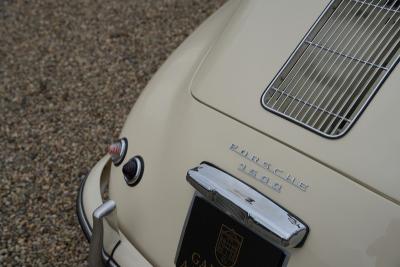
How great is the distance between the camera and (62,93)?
3.66 metres

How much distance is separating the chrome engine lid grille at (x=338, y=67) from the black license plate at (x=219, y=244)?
42 centimetres

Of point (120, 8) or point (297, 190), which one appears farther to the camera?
point (120, 8)

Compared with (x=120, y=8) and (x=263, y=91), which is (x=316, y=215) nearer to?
(x=263, y=91)

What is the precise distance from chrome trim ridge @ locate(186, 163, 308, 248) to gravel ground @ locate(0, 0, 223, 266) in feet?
4.16

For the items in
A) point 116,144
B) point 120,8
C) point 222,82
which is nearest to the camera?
point 222,82

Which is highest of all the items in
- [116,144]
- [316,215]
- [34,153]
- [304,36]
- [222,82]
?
[304,36]

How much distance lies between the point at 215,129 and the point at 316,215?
0.48 meters

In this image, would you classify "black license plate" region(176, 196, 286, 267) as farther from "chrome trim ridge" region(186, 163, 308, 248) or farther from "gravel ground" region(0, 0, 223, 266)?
"gravel ground" region(0, 0, 223, 266)

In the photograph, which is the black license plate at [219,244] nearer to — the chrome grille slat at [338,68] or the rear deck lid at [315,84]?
the rear deck lid at [315,84]

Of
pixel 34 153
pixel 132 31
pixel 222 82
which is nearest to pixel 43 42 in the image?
pixel 132 31

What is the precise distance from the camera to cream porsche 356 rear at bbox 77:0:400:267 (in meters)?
1.59

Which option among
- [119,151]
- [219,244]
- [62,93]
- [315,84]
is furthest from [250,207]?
→ [62,93]

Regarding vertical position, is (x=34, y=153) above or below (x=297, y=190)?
below

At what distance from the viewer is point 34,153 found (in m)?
A: 3.26
